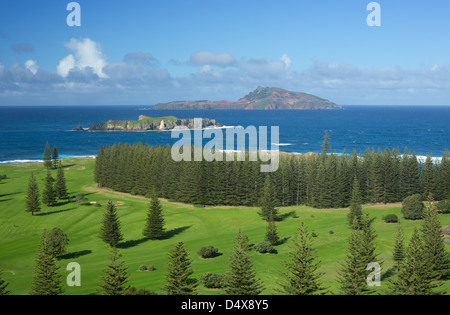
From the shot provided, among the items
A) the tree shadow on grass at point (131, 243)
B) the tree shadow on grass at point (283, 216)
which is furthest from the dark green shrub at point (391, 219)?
the tree shadow on grass at point (131, 243)

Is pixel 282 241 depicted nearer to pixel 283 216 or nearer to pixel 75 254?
pixel 283 216

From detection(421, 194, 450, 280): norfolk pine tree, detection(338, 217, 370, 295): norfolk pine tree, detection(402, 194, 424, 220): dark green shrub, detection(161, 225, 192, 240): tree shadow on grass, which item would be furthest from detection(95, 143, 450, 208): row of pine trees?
detection(338, 217, 370, 295): norfolk pine tree

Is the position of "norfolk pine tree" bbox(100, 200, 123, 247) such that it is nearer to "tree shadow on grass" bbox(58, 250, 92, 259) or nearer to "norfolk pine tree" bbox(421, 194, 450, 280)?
"tree shadow on grass" bbox(58, 250, 92, 259)

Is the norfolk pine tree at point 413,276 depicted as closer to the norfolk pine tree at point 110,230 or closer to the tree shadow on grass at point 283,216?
the norfolk pine tree at point 110,230

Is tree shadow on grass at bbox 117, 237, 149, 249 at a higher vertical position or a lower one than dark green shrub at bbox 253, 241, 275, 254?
lower

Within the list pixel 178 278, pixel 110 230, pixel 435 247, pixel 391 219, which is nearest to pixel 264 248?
pixel 435 247

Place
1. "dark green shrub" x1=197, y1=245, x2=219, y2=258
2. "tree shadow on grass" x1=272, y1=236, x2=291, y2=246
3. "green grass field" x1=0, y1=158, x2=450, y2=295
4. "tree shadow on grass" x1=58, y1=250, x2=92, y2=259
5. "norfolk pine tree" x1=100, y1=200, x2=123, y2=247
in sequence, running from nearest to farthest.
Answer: "green grass field" x1=0, y1=158, x2=450, y2=295 → "dark green shrub" x1=197, y1=245, x2=219, y2=258 → "tree shadow on grass" x1=58, y1=250, x2=92, y2=259 → "tree shadow on grass" x1=272, y1=236, x2=291, y2=246 → "norfolk pine tree" x1=100, y1=200, x2=123, y2=247
